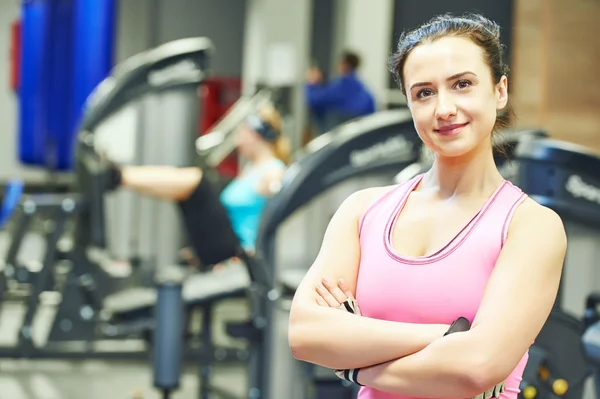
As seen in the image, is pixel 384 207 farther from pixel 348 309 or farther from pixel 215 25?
pixel 215 25

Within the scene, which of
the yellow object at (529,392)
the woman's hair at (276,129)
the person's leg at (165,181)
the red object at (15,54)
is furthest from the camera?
the red object at (15,54)

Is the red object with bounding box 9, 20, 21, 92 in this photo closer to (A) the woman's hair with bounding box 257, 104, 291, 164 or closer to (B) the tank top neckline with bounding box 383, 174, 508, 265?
(A) the woman's hair with bounding box 257, 104, 291, 164

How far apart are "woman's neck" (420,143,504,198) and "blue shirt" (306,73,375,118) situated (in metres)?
6.74

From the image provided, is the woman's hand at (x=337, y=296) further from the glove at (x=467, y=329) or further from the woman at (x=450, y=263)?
the glove at (x=467, y=329)

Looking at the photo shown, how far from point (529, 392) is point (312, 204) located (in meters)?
1.13

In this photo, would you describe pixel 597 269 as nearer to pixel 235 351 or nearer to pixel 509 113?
pixel 509 113

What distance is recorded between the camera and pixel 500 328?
1160mm

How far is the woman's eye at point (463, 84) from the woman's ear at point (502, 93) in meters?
0.06

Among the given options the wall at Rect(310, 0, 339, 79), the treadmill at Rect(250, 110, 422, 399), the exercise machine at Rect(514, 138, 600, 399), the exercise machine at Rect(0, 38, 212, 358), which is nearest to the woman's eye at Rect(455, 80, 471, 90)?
the exercise machine at Rect(514, 138, 600, 399)

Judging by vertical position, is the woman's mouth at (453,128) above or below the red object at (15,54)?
above

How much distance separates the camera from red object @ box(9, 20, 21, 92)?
33.6ft

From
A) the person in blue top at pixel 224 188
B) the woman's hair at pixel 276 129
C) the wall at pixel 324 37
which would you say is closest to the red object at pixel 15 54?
the wall at pixel 324 37

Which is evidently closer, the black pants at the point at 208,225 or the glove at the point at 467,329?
the glove at the point at 467,329

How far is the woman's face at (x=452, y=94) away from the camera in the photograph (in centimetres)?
120
